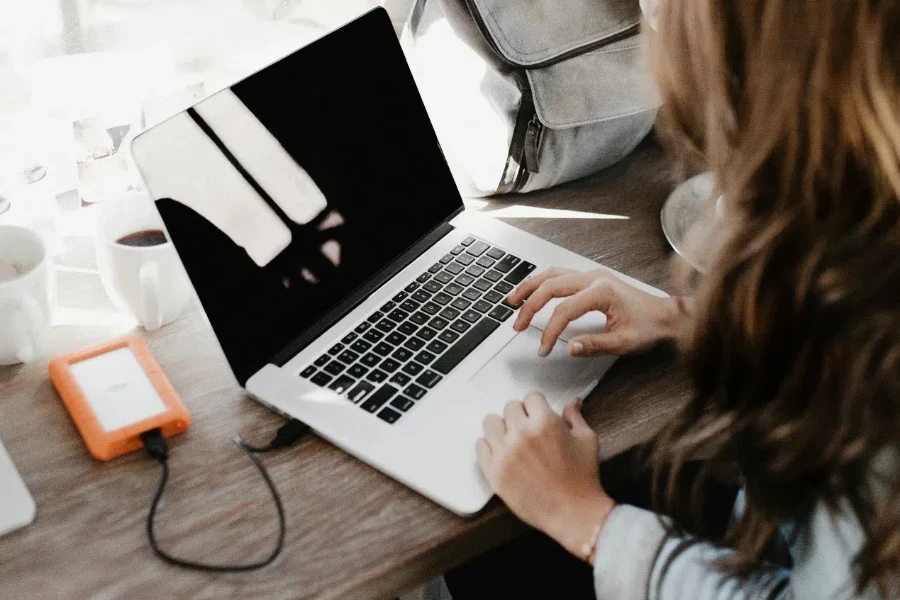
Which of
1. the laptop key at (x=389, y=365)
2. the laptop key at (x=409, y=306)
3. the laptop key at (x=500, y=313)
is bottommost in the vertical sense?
the laptop key at (x=500, y=313)

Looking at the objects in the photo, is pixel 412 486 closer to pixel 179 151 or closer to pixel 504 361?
pixel 504 361

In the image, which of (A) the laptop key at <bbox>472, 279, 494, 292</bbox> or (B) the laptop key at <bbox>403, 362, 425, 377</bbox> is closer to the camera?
(B) the laptop key at <bbox>403, 362, 425, 377</bbox>

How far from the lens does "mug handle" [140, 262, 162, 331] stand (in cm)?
75

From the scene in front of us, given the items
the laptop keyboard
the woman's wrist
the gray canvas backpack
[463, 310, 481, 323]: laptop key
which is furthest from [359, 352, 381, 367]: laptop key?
the gray canvas backpack

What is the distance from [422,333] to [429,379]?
60mm

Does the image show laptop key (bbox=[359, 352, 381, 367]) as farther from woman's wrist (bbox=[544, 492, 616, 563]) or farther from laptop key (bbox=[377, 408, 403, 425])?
woman's wrist (bbox=[544, 492, 616, 563])

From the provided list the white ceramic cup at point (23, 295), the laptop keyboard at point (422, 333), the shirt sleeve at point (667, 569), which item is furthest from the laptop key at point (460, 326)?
the white ceramic cup at point (23, 295)

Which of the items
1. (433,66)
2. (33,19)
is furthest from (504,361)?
(33,19)

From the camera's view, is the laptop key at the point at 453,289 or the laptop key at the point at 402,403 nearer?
the laptop key at the point at 402,403

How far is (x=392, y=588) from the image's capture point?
595 mm

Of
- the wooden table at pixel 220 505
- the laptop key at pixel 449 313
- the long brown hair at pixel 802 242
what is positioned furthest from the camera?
the laptop key at pixel 449 313

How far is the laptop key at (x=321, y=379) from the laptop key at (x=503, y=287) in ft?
0.67

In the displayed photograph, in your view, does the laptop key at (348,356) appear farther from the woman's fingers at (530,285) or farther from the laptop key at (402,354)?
the woman's fingers at (530,285)

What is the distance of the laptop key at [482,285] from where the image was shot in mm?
824
